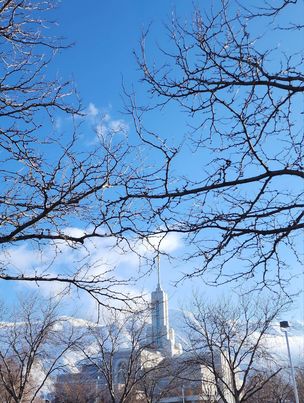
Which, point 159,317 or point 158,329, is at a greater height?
point 158,329

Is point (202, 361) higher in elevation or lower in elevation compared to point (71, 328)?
lower

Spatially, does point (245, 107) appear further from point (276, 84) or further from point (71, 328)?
point (71, 328)

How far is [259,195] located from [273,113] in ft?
3.24

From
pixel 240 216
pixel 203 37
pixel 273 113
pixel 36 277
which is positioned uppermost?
pixel 203 37

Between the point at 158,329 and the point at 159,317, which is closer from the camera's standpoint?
the point at 159,317

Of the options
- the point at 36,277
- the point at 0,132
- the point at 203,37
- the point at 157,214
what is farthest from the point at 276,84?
the point at 36,277

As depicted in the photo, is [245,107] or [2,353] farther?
[2,353]

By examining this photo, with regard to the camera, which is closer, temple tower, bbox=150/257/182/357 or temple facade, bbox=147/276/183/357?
temple tower, bbox=150/257/182/357

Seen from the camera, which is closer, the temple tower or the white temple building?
the temple tower

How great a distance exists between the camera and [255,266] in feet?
19.2

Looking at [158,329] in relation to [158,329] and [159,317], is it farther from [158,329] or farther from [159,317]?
[159,317]

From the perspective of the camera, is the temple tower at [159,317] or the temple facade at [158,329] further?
the temple facade at [158,329]

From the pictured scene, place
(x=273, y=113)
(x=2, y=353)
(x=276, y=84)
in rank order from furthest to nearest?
(x=2, y=353)
(x=273, y=113)
(x=276, y=84)

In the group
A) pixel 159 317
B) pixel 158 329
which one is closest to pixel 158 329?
pixel 158 329
